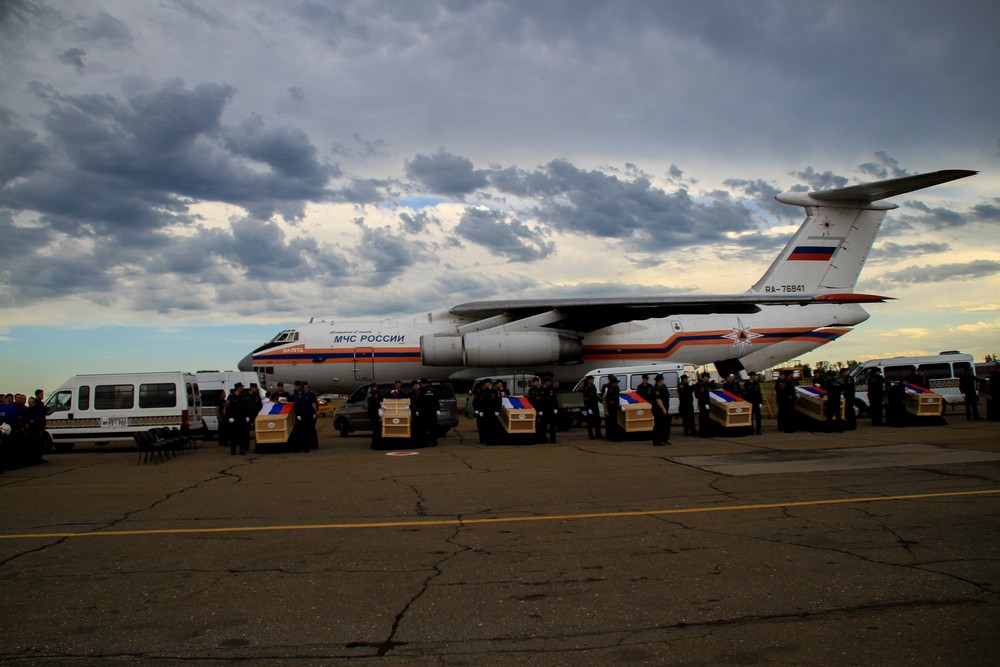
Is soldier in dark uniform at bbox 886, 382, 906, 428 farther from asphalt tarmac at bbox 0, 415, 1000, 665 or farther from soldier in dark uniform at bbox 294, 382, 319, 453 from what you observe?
soldier in dark uniform at bbox 294, 382, 319, 453

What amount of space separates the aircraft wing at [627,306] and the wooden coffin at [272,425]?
10.1 metres

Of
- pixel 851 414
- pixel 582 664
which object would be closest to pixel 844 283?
pixel 851 414

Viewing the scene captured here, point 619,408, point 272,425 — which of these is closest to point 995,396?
point 619,408

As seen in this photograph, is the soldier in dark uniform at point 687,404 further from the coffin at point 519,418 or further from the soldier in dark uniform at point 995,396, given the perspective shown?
the soldier in dark uniform at point 995,396

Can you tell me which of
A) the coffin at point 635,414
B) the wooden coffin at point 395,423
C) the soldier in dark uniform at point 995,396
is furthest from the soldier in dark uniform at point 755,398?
the wooden coffin at point 395,423

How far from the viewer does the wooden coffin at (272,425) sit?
1631 cm

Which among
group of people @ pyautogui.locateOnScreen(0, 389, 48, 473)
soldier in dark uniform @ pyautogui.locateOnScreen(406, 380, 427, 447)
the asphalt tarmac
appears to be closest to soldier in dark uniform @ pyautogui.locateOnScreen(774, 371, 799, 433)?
the asphalt tarmac

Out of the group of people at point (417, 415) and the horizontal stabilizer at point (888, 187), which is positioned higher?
the horizontal stabilizer at point (888, 187)

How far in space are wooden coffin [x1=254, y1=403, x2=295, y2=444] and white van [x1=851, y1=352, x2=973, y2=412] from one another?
52.7 feet

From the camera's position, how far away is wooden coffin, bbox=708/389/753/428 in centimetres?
1717

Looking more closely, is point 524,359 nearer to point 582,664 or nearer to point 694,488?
point 694,488

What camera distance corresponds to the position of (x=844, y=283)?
93.8ft

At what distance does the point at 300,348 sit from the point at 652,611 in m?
22.5

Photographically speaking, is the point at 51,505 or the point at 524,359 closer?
the point at 51,505
